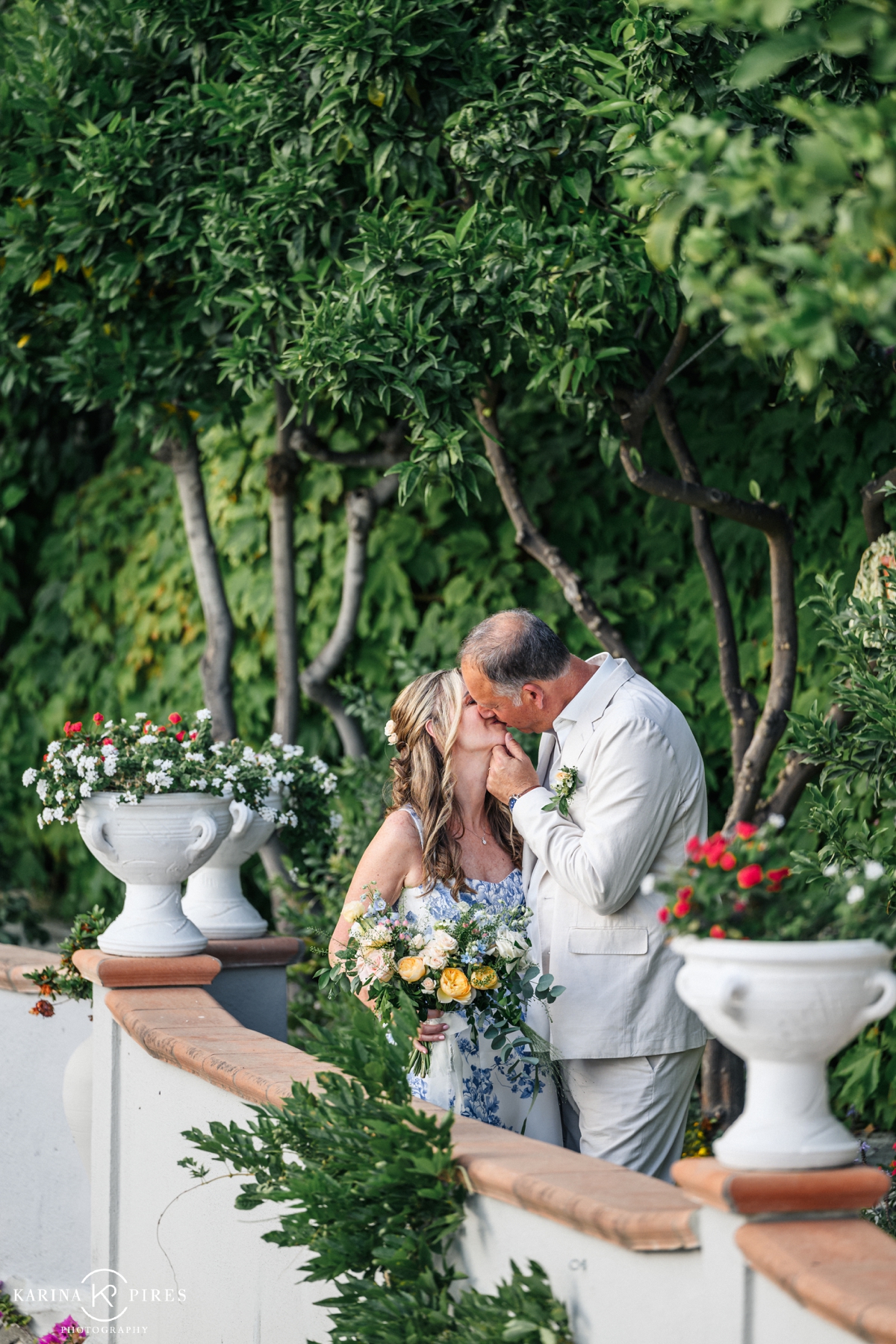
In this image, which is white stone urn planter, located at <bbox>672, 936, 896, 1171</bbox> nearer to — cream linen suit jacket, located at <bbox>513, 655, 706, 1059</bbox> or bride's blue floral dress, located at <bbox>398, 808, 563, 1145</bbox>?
cream linen suit jacket, located at <bbox>513, 655, 706, 1059</bbox>

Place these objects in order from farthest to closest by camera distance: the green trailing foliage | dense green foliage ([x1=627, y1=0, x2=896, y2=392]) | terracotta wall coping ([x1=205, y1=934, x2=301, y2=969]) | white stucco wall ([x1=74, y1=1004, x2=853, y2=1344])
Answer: terracotta wall coping ([x1=205, y1=934, x2=301, y2=969])
the green trailing foliage
white stucco wall ([x1=74, y1=1004, x2=853, y2=1344])
dense green foliage ([x1=627, y1=0, x2=896, y2=392])

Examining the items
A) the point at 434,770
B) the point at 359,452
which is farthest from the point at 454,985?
the point at 359,452

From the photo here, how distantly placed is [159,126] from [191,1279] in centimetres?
398

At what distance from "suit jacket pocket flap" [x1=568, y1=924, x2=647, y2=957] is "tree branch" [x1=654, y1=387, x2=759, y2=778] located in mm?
1792

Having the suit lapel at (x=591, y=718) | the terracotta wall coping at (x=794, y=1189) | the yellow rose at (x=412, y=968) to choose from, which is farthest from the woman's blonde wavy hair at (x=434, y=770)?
the terracotta wall coping at (x=794, y=1189)

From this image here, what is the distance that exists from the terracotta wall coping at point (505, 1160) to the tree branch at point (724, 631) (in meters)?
2.16

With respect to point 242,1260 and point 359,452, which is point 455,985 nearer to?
point 242,1260

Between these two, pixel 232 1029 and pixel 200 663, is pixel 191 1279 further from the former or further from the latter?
pixel 200 663

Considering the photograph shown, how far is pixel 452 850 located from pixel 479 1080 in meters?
0.58

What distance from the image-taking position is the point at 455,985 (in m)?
3.02

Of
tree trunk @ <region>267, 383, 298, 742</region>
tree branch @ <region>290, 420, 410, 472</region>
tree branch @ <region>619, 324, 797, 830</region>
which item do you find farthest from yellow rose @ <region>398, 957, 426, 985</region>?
tree trunk @ <region>267, 383, 298, 742</region>

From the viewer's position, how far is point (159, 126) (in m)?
5.12

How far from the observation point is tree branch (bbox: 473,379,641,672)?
5098 millimetres

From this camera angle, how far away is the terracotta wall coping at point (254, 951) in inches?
177
